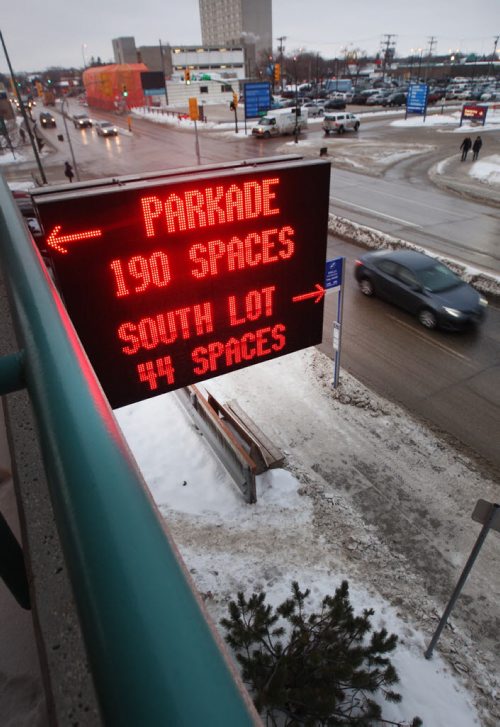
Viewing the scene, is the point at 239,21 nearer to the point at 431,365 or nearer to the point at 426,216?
the point at 426,216

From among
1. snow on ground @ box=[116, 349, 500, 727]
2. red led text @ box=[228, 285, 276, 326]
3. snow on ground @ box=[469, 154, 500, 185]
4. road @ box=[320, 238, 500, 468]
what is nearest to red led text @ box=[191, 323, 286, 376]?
red led text @ box=[228, 285, 276, 326]

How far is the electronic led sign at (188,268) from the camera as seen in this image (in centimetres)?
483

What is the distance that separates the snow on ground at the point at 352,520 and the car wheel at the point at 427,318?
11.4 feet

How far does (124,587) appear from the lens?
56 centimetres

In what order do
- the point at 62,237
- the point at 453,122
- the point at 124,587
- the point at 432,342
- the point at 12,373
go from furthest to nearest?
the point at 453,122
the point at 432,342
the point at 62,237
the point at 12,373
the point at 124,587

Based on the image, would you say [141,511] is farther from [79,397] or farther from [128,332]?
[128,332]

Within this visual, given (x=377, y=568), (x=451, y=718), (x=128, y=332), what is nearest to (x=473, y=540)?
(x=377, y=568)

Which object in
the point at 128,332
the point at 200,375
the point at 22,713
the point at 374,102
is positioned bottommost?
the point at 374,102

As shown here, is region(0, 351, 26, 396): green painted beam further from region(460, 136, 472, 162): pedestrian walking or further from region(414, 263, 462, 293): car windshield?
region(460, 136, 472, 162): pedestrian walking

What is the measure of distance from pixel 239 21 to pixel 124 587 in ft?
662

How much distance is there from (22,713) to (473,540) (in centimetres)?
714

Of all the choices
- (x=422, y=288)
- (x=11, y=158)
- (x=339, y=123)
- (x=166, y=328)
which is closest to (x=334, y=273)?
(x=422, y=288)

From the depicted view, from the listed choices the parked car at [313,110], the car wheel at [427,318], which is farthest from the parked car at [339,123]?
the car wheel at [427,318]

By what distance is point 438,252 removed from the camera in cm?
1708
